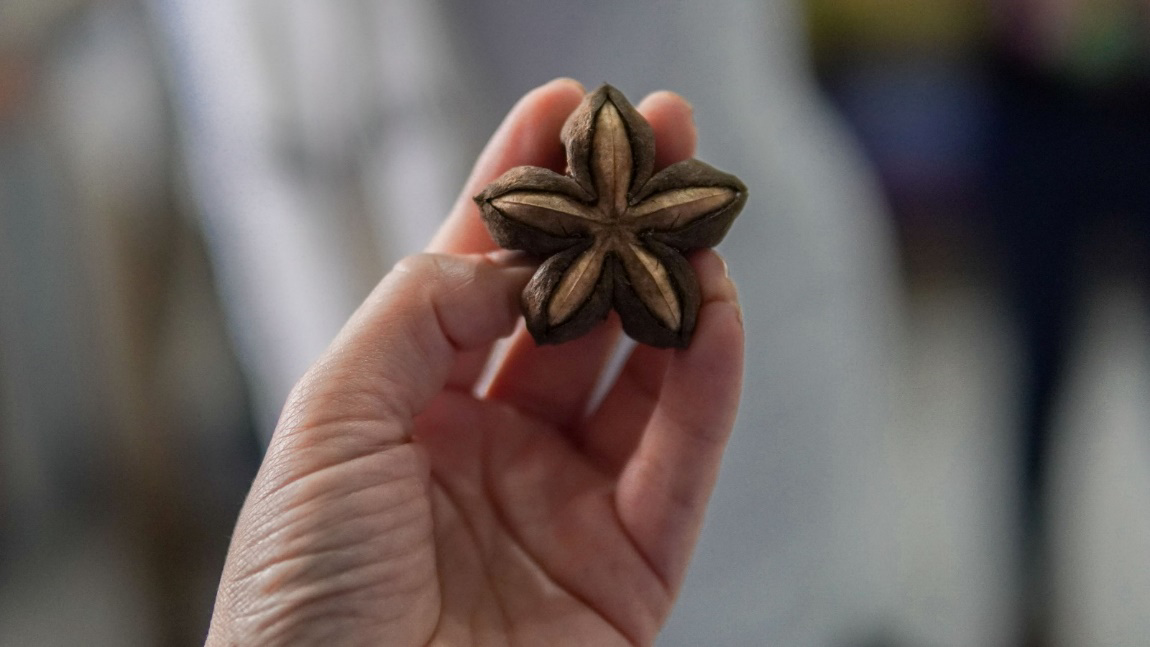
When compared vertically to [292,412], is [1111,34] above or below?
above

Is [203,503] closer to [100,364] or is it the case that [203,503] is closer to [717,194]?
[100,364]

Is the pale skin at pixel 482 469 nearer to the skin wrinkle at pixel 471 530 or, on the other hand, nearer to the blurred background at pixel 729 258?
the skin wrinkle at pixel 471 530

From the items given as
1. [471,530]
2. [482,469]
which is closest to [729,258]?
[482,469]

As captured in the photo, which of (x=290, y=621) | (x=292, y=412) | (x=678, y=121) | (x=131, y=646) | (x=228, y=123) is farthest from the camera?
(x=131, y=646)

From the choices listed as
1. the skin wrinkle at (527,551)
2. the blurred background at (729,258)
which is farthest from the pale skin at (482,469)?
the blurred background at (729,258)

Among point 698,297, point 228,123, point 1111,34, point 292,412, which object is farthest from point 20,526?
point 1111,34

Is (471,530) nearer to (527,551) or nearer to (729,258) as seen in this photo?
(527,551)
